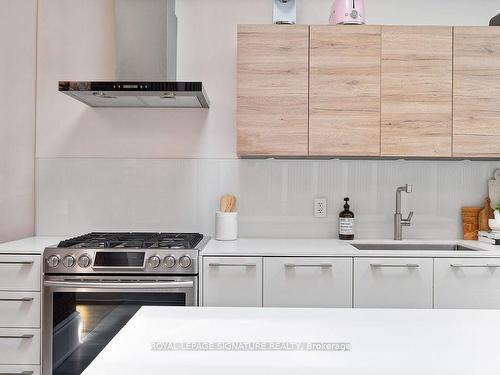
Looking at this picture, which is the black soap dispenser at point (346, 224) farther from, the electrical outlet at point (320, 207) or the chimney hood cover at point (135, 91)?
the chimney hood cover at point (135, 91)

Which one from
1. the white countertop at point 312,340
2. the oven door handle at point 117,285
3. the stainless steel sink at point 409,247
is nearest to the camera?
the white countertop at point 312,340

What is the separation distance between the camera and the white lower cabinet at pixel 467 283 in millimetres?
2395

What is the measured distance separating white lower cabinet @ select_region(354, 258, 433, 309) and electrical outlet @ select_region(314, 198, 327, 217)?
2.17 ft

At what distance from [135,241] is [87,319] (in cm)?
50

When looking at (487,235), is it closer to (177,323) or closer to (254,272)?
(254,272)

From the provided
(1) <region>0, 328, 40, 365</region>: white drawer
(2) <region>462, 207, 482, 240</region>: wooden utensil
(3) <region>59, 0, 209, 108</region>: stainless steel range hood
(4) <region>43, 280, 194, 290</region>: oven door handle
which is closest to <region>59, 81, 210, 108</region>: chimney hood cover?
(3) <region>59, 0, 209, 108</region>: stainless steel range hood

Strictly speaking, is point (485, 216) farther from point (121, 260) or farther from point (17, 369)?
point (17, 369)

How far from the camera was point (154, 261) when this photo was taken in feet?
7.61

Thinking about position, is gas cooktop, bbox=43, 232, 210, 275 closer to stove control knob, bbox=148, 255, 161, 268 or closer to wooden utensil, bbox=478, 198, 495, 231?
stove control knob, bbox=148, 255, 161, 268

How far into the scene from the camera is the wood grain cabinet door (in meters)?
2.61

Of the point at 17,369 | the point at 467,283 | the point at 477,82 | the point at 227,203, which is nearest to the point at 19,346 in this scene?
the point at 17,369

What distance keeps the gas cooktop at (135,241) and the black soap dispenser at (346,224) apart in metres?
0.96

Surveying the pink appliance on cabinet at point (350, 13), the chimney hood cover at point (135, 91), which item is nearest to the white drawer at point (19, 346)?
the chimney hood cover at point (135, 91)

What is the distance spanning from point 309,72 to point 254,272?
1.26 m
